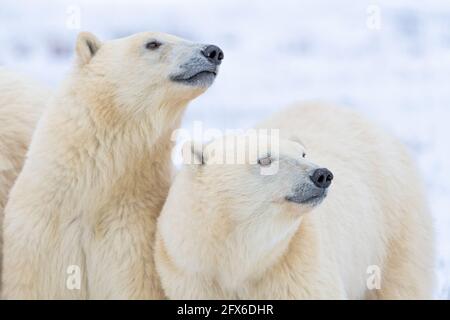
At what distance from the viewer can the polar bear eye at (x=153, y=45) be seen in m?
5.15

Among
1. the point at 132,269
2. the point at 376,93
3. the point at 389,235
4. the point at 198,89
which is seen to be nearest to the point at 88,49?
the point at 198,89

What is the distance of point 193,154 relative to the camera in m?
4.85

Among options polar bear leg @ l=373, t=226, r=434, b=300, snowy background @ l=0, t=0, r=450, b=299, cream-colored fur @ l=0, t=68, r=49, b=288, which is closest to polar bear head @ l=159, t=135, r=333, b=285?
polar bear leg @ l=373, t=226, r=434, b=300

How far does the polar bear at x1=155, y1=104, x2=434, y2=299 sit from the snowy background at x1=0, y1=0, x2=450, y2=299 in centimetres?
436

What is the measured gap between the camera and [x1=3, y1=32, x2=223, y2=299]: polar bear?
5.06 metres

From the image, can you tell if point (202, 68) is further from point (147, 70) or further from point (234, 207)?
point (234, 207)

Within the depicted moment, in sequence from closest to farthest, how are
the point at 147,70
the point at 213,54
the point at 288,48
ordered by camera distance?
1. the point at 213,54
2. the point at 147,70
3. the point at 288,48

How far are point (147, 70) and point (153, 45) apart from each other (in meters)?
0.15

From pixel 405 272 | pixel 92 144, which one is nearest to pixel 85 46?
pixel 92 144

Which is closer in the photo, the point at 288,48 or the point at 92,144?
the point at 92,144
